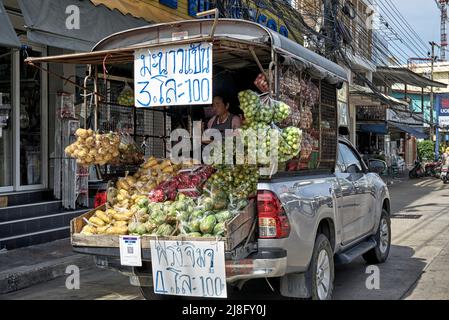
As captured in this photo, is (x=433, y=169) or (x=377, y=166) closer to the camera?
(x=377, y=166)

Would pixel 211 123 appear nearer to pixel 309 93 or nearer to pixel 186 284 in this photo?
pixel 309 93

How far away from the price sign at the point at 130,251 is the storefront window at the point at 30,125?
546 cm

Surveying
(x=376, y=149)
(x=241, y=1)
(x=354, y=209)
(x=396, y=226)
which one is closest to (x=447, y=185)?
(x=376, y=149)

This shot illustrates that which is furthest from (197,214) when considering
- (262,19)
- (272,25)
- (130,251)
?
(272,25)

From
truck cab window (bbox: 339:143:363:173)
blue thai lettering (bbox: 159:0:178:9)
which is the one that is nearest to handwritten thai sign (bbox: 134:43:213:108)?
truck cab window (bbox: 339:143:363:173)

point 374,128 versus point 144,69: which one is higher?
point 374,128

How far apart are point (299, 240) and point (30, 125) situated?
6551 millimetres

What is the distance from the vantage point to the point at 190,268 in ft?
14.1

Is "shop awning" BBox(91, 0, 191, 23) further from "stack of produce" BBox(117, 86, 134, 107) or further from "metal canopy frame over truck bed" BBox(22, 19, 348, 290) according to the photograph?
"metal canopy frame over truck bed" BBox(22, 19, 348, 290)

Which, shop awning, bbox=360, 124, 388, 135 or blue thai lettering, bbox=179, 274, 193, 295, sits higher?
shop awning, bbox=360, 124, 388, 135

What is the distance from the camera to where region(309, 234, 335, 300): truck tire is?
16.0 feet

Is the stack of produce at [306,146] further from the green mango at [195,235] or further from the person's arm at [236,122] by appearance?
the green mango at [195,235]

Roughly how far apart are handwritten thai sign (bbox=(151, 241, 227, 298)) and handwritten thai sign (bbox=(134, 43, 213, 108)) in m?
1.26

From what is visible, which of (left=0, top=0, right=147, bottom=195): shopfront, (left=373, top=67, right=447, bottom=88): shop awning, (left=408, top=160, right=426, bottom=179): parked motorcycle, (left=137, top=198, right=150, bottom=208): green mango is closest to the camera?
(left=137, top=198, right=150, bottom=208): green mango
